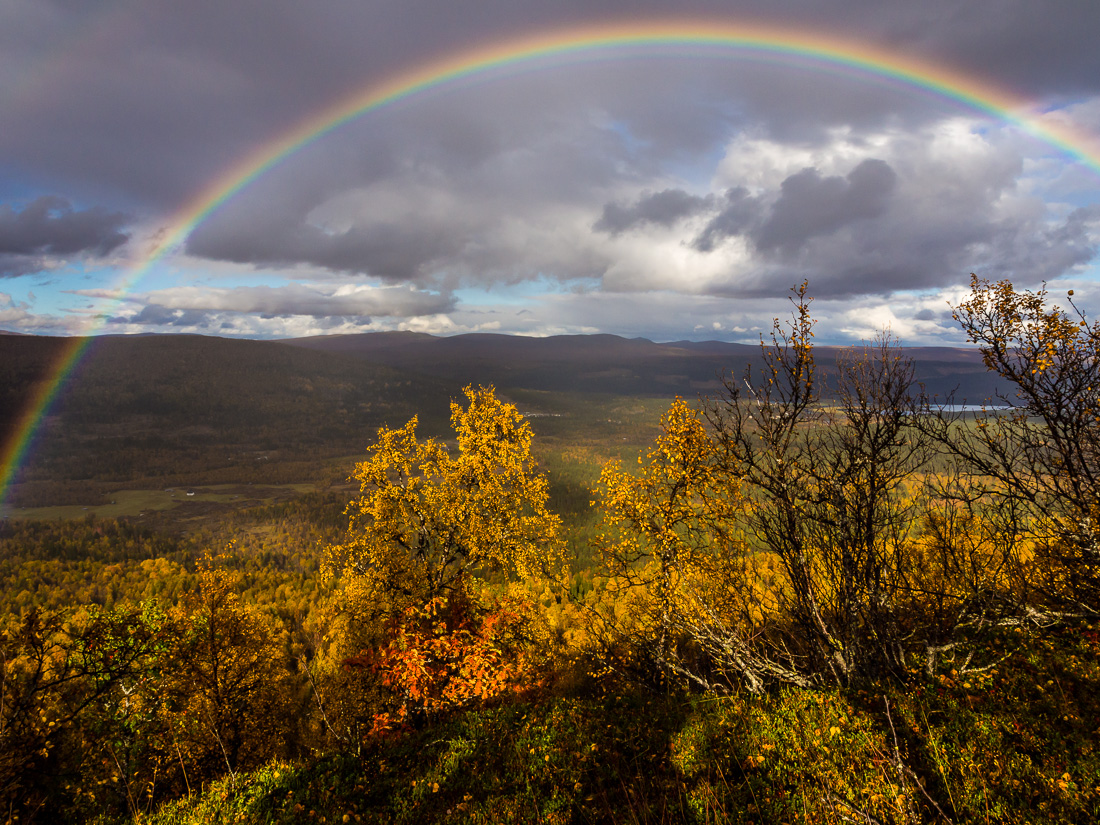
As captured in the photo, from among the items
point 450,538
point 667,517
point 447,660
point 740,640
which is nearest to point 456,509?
point 450,538

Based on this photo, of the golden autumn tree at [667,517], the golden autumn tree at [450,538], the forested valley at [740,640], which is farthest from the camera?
the golden autumn tree at [450,538]

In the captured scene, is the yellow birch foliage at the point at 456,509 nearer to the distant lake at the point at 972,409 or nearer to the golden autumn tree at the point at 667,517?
the golden autumn tree at the point at 667,517

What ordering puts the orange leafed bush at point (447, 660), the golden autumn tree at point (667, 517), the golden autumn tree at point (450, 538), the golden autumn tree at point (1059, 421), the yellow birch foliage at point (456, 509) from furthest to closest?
the yellow birch foliage at point (456, 509), the golden autumn tree at point (450, 538), the orange leafed bush at point (447, 660), the golden autumn tree at point (667, 517), the golden autumn tree at point (1059, 421)

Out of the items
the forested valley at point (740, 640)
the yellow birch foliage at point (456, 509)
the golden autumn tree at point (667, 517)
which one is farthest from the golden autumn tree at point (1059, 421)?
the yellow birch foliage at point (456, 509)

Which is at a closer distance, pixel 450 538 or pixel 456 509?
pixel 456 509

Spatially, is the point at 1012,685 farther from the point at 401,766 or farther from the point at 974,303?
the point at 401,766

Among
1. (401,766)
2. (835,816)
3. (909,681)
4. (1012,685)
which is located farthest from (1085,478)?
(401,766)

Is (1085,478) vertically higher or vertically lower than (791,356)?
lower

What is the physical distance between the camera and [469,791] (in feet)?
28.5

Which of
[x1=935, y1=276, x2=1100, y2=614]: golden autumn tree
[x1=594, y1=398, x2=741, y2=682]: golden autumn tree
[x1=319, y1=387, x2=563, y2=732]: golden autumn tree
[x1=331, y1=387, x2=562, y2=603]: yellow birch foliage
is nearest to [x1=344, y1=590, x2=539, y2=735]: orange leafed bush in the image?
[x1=319, y1=387, x2=563, y2=732]: golden autumn tree

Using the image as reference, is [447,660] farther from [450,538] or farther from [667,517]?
[667,517]

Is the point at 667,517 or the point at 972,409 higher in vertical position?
the point at 972,409

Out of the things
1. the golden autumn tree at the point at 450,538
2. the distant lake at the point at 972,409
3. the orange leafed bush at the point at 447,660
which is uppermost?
the distant lake at the point at 972,409

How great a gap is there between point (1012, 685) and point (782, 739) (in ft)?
15.0
